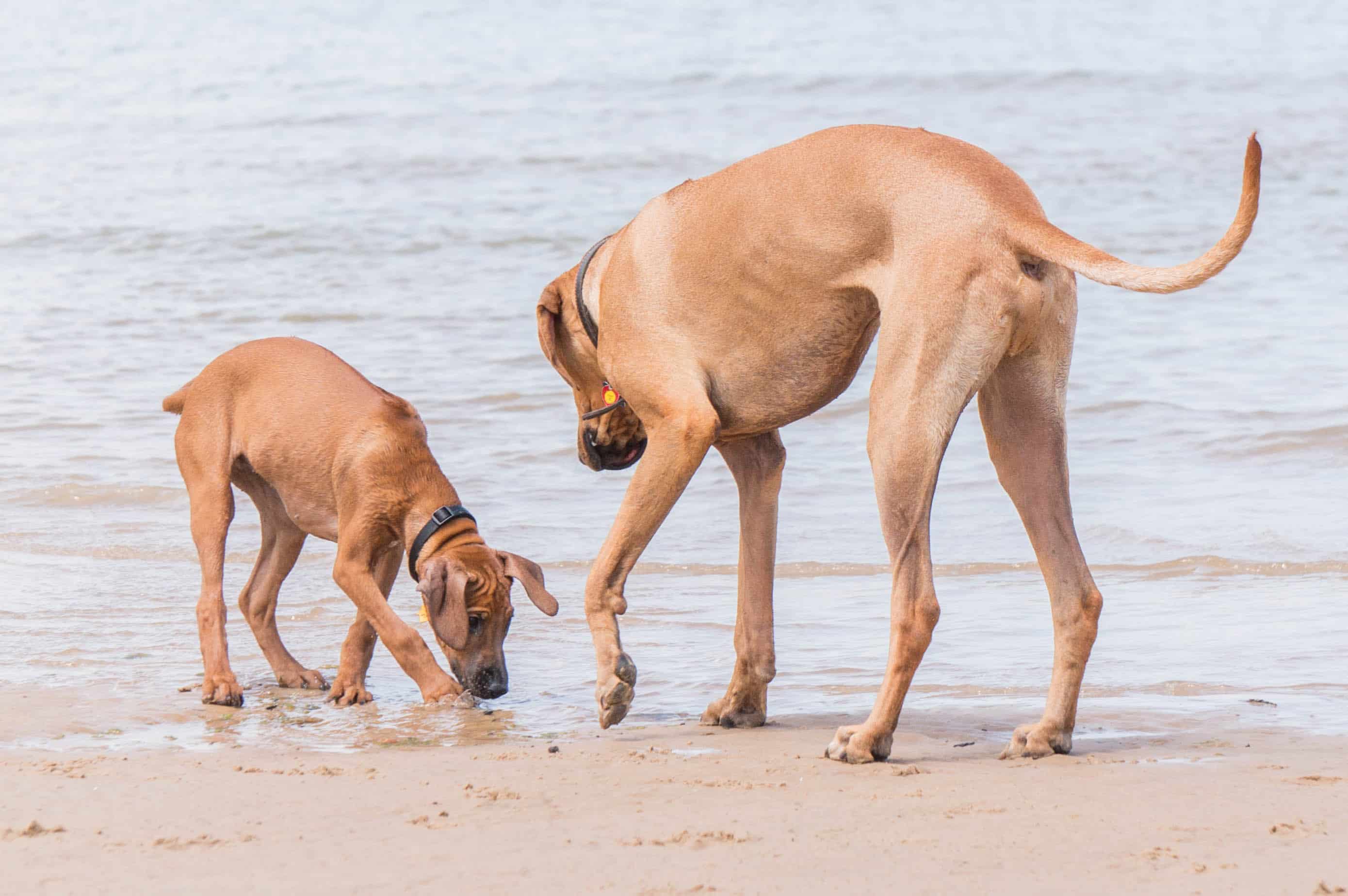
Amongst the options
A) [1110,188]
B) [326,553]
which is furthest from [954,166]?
[1110,188]

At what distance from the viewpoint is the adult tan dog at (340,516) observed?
18.1 ft

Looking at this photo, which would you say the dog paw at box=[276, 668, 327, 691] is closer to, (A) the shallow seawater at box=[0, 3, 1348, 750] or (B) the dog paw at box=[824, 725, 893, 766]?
(A) the shallow seawater at box=[0, 3, 1348, 750]

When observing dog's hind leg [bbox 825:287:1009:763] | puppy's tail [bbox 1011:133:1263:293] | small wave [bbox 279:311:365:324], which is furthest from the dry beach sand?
small wave [bbox 279:311:365:324]

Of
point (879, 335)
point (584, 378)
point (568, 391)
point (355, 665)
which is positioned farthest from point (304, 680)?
point (568, 391)

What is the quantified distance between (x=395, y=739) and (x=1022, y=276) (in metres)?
2.41

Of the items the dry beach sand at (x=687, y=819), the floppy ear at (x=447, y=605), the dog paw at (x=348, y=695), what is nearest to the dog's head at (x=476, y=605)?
the floppy ear at (x=447, y=605)

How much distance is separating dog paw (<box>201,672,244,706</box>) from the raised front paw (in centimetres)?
174

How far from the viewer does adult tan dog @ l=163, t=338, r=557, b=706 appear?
5508 millimetres

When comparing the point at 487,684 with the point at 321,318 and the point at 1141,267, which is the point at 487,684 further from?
the point at 321,318

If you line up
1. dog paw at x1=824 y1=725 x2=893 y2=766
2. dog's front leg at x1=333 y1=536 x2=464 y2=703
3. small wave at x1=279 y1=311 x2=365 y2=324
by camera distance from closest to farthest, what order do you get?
dog paw at x1=824 y1=725 x2=893 y2=766 < dog's front leg at x1=333 y1=536 x2=464 y2=703 < small wave at x1=279 y1=311 x2=365 y2=324

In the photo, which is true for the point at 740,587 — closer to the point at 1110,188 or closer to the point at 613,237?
the point at 613,237

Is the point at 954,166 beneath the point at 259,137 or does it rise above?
above

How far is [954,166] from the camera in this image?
4188 millimetres

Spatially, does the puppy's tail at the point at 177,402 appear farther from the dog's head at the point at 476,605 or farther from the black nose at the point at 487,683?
the black nose at the point at 487,683
